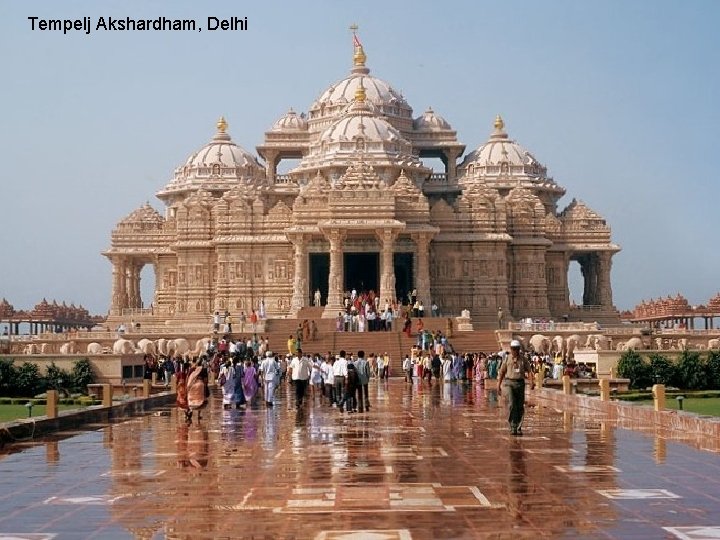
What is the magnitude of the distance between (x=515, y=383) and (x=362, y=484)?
7.63 m

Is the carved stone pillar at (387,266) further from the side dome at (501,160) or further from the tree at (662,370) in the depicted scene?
the tree at (662,370)

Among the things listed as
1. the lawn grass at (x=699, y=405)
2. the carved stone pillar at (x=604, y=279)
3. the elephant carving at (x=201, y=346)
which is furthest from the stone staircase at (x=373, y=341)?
the carved stone pillar at (x=604, y=279)

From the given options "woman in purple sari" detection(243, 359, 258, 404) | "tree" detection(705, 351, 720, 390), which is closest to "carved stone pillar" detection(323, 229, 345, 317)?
"tree" detection(705, 351, 720, 390)

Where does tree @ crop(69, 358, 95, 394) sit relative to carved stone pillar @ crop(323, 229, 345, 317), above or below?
below

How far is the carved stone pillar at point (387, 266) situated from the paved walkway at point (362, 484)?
136ft

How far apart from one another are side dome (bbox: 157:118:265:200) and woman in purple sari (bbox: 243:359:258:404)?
169 ft

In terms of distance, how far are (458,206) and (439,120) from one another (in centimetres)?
1623

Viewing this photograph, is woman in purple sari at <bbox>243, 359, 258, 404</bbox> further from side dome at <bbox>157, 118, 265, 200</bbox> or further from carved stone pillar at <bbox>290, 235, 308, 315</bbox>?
side dome at <bbox>157, 118, 265, 200</bbox>

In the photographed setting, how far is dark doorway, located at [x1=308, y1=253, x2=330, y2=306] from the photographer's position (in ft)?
231

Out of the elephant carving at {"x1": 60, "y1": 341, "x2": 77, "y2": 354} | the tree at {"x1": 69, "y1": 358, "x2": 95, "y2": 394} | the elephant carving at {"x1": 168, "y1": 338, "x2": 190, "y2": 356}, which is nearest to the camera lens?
the tree at {"x1": 69, "y1": 358, "x2": 95, "y2": 394}

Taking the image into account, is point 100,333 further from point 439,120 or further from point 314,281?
point 439,120

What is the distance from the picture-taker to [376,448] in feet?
59.4

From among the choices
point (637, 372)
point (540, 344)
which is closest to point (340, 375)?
point (637, 372)

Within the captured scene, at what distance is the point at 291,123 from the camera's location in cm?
8644
